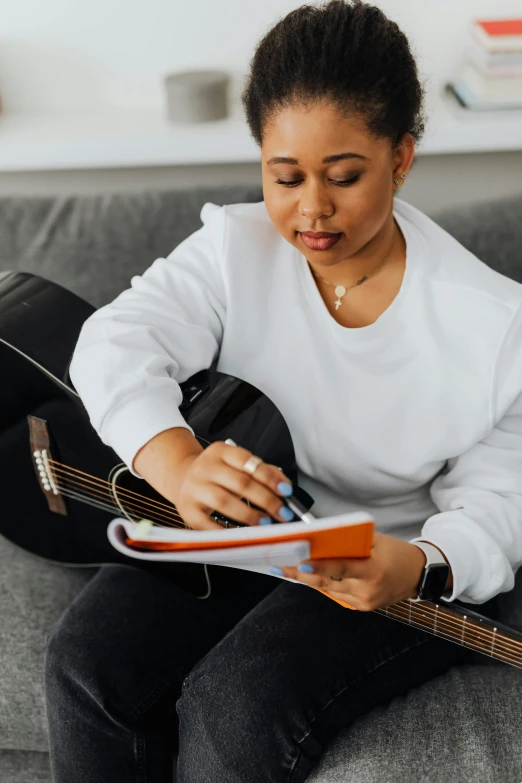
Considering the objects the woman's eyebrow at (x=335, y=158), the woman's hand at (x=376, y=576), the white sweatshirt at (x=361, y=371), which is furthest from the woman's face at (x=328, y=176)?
the woman's hand at (x=376, y=576)

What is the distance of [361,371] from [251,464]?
32 cm

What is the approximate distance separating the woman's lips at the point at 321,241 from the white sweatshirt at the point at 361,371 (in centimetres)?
14

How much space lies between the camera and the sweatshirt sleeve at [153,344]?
102 centimetres

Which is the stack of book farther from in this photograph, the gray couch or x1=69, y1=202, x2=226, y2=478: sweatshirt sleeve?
x1=69, y1=202, x2=226, y2=478: sweatshirt sleeve

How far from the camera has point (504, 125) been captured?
1.55 metres

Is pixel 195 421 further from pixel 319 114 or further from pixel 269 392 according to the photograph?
pixel 319 114

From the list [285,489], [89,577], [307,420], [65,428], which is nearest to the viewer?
[285,489]

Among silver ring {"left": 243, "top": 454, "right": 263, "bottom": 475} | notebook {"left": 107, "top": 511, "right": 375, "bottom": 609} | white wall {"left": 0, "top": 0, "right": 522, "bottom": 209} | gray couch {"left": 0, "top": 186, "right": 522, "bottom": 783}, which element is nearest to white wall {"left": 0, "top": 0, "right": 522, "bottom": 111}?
white wall {"left": 0, "top": 0, "right": 522, "bottom": 209}

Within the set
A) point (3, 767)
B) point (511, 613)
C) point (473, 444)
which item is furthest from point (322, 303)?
point (3, 767)

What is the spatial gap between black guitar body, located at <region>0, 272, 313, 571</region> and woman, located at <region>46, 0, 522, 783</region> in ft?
0.18

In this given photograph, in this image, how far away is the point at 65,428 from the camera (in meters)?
1.24

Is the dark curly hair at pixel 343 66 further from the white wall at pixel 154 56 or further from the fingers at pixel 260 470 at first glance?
the white wall at pixel 154 56

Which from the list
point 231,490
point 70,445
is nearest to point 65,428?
point 70,445

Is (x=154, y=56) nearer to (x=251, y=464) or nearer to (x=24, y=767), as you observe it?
(x=251, y=464)
